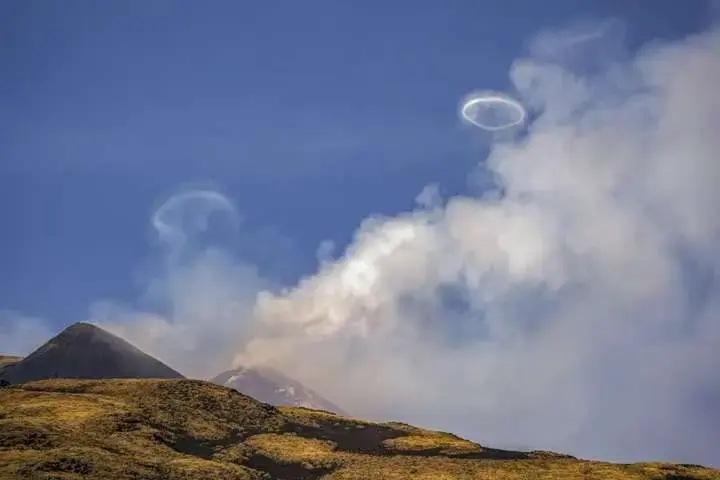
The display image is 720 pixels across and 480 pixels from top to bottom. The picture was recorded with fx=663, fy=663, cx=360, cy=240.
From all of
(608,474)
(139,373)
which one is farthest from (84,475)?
(139,373)

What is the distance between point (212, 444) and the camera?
90.4 metres

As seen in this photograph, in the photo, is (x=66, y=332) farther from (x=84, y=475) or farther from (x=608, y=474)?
(x=608, y=474)

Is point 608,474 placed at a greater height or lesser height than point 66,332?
lesser

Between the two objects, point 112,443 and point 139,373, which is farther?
point 139,373

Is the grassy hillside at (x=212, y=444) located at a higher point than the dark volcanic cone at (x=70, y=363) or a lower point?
lower

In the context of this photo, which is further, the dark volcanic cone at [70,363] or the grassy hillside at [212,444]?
the dark volcanic cone at [70,363]

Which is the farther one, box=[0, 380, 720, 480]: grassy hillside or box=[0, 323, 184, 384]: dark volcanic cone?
box=[0, 323, 184, 384]: dark volcanic cone

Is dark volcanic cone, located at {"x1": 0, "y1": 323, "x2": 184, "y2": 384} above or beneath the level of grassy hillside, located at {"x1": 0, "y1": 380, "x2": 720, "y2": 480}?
above

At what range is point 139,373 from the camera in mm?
199000

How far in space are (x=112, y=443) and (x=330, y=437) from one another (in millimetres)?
35955

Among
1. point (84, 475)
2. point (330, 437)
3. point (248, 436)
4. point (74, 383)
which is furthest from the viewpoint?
point (74, 383)

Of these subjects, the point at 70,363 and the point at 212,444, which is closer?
the point at 212,444

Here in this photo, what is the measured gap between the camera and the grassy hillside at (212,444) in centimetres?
7312

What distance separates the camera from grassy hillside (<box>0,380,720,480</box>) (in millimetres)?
73125
